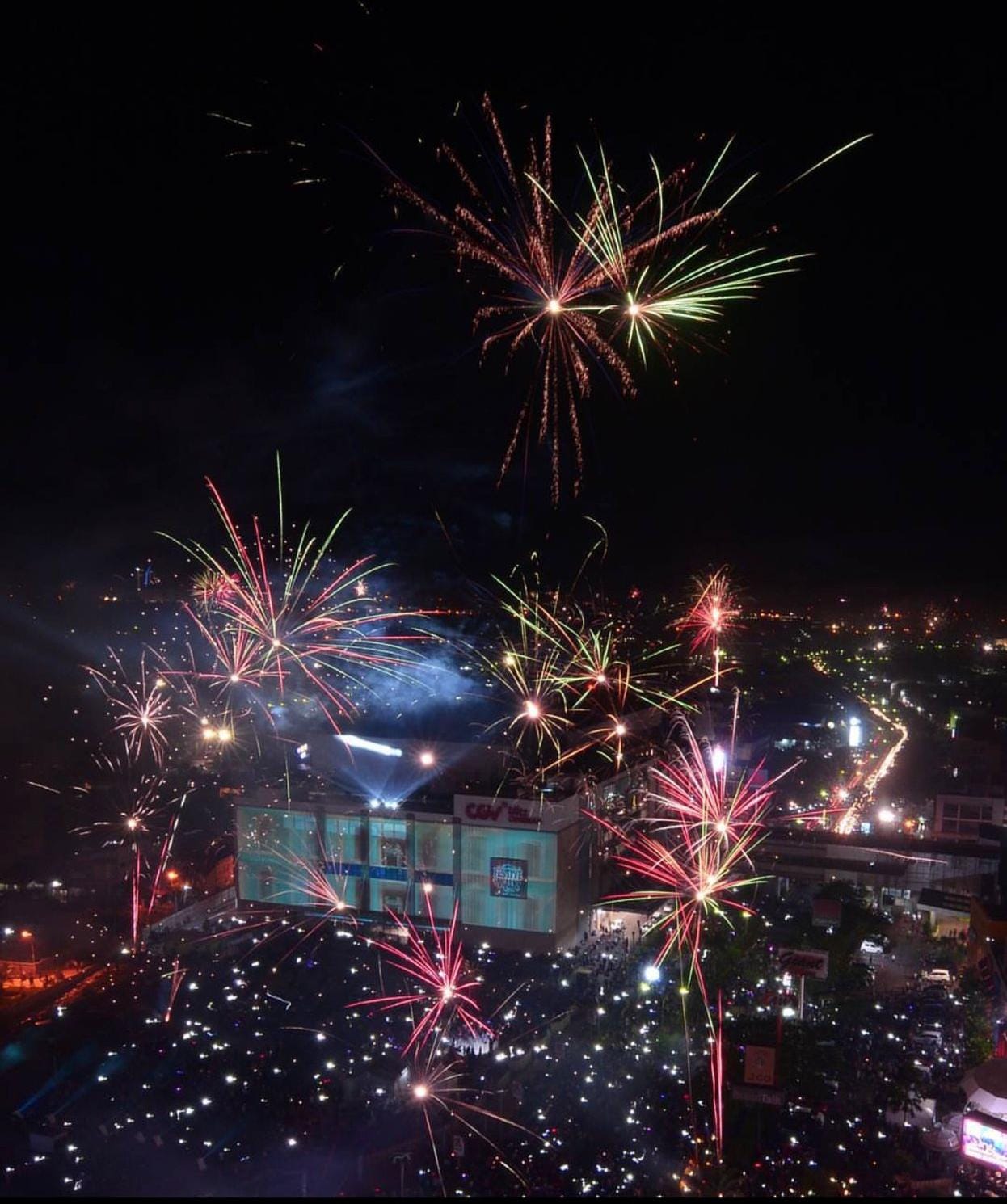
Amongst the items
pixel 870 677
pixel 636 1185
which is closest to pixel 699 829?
pixel 636 1185

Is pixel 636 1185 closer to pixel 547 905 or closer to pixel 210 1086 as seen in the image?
pixel 210 1086

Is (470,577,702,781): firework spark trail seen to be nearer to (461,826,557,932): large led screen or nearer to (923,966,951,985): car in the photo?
(461,826,557,932): large led screen

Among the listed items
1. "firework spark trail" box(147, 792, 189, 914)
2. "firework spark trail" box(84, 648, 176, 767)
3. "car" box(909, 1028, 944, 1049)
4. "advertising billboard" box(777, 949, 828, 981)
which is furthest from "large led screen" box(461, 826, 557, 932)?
"firework spark trail" box(84, 648, 176, 767)

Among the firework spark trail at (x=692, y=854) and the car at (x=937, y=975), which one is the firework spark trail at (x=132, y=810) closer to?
the firework spark trail at (x=692, y=854)

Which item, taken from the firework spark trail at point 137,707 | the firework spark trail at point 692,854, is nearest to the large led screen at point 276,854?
the firework spark trail at point 692,854

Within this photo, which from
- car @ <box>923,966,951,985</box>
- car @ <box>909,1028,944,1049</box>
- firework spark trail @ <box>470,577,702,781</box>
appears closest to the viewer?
car @ <box>909,1028,944,1049</box>

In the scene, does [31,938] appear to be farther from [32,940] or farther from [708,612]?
[708,612]
